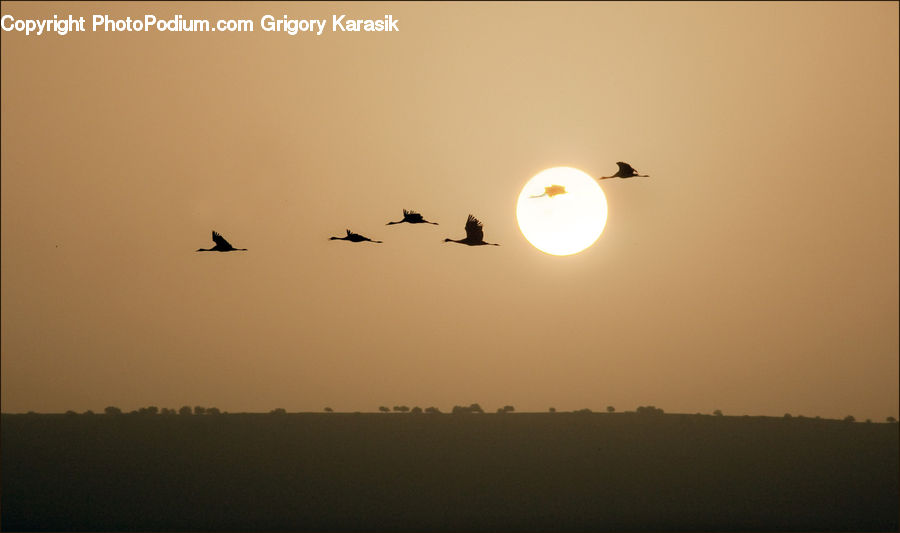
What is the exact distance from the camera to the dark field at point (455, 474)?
66562 mm

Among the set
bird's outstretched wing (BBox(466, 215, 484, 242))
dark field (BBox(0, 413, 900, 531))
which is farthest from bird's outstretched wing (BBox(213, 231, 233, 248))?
dark field (BBox(0, 413, 900, 531))

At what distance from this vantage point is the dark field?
6656 centimetres

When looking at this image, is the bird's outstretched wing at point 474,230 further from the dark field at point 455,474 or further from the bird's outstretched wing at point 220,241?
the dark field at point 455,474

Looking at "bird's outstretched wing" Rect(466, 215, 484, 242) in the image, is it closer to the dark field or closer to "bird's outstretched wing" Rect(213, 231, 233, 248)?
"bird's outstretched wing" Rect(213, 231, 233, 248)

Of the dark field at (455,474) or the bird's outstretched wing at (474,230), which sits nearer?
the bird's outstretched wing at (474,230)

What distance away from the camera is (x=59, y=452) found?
245ft

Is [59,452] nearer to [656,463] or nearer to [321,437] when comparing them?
[321,437]

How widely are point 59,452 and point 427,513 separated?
78.8ft

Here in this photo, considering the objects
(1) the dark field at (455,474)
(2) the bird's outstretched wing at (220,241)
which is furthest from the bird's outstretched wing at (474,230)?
(1) the dark field at (455,474)

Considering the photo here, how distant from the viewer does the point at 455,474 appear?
71.9m

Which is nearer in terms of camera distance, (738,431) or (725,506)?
(725,506)

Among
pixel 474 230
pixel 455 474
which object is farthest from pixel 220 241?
pixel 455 474

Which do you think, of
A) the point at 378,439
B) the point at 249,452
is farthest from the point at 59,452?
the point at 378,439

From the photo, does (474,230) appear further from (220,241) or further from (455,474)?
(455,474)
